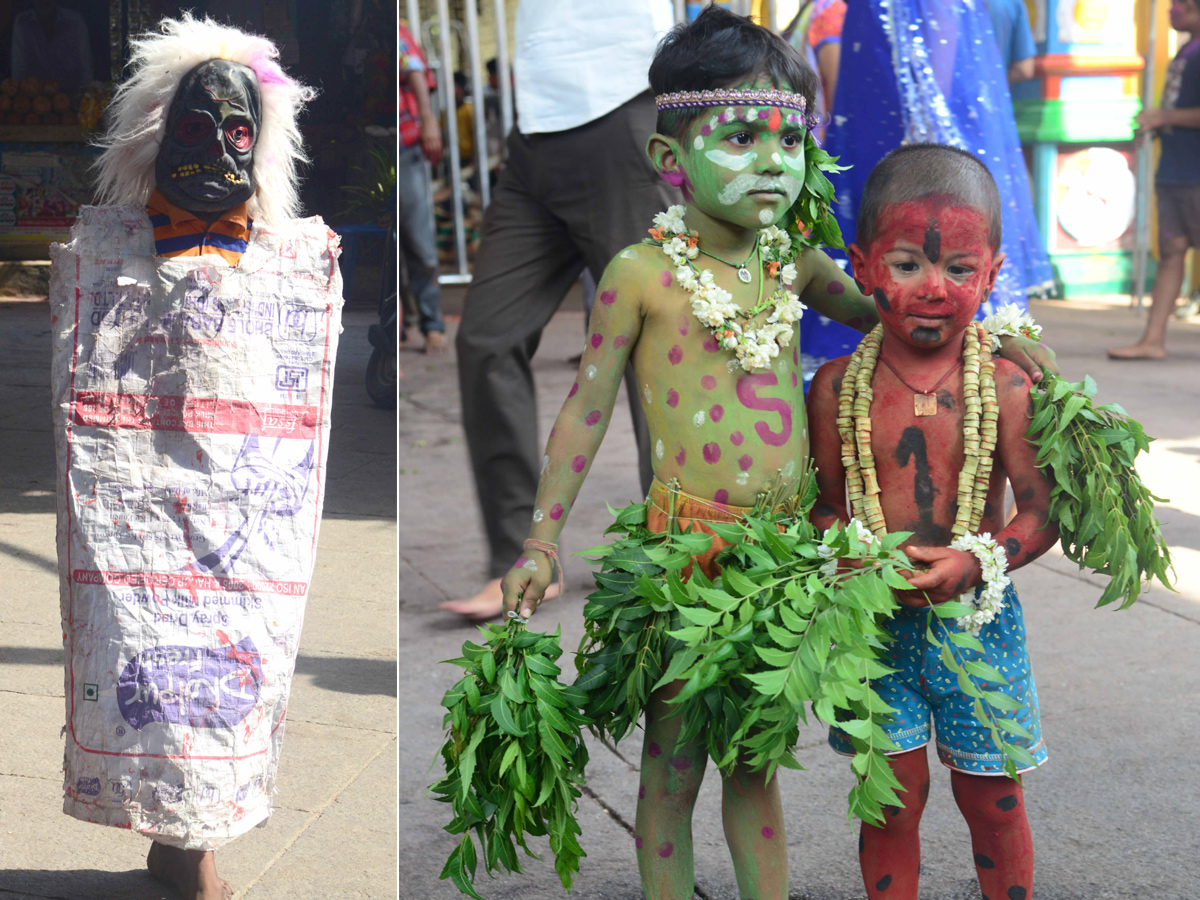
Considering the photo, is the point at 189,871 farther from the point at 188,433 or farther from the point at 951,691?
the point at 951,691

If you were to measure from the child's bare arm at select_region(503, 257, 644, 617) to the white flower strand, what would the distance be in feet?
1.85

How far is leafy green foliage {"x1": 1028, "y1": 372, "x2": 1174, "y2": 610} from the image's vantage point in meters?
1.91

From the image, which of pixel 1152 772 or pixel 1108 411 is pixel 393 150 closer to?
pixel 1108 411

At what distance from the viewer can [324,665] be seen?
79.7 inches

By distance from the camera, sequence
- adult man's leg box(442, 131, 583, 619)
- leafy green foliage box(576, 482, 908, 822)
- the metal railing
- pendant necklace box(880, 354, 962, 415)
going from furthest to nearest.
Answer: the metal railing < adult man's leg box(442, 131, 583, 619) < pendant necklace box(880, 354, 962, 415) < leafy green foliage box(576, 482, 908, 822)

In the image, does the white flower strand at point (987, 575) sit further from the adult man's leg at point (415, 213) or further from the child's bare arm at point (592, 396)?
the adult man's leg at point (415, 213)

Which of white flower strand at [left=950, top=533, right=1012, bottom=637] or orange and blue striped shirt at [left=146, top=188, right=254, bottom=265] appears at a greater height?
orange and blue striped shirt at [left=146, top=188, right=254, bottom=265]

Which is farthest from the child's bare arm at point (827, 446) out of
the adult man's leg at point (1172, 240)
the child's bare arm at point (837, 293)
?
the adult man's leg at point (1172, 240)

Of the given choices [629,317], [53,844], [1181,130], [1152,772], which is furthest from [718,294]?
[1181,130]

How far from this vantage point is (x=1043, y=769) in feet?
9.16

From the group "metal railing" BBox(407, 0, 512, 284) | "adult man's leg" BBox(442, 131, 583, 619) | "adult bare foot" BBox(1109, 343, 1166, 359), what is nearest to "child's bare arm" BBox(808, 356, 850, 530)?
"adult man's leg" BBox(442, 131, 583, 619)

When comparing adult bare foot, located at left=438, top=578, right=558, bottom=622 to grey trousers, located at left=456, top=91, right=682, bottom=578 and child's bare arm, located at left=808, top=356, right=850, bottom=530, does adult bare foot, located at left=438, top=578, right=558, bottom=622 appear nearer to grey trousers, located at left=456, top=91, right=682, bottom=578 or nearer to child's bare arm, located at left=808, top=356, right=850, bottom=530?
grey trousers, located at left=456, top=91, right=682, bottom=578

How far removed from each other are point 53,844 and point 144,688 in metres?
0.27

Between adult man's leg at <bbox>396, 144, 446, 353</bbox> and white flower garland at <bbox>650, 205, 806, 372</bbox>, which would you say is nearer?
white flower garland at <bbox>650, 205, 806, 372</bbox>
